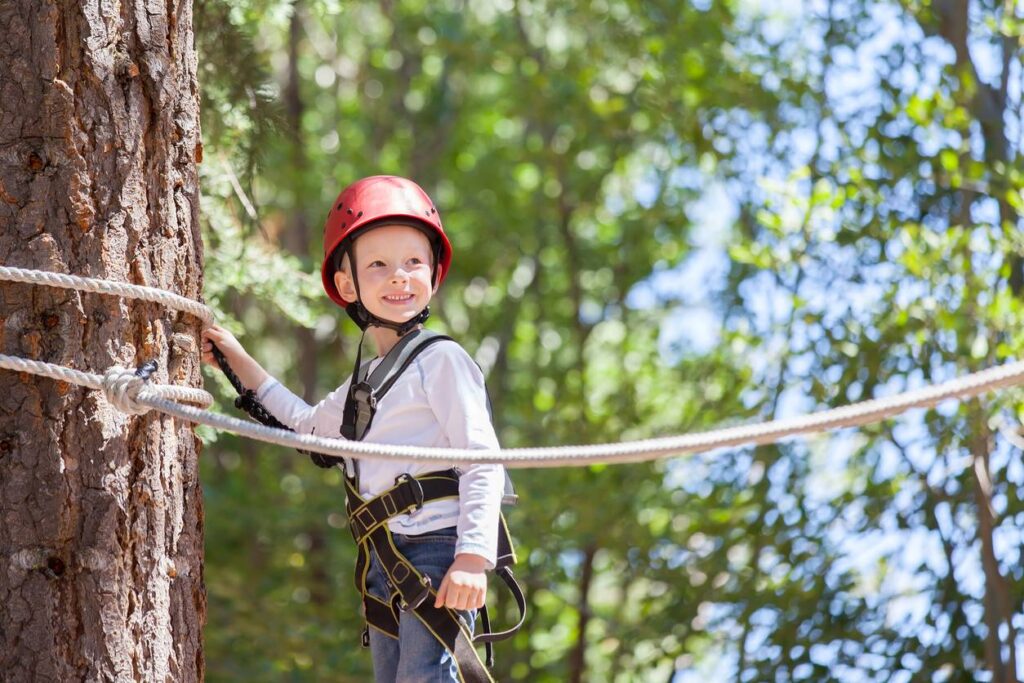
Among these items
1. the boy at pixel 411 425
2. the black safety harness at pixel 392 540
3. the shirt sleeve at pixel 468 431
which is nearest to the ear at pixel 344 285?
the boy at pixel 411 425

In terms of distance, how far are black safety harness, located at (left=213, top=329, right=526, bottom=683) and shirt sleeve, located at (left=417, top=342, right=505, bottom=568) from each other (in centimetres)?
7

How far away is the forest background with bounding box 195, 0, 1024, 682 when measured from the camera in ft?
15.1

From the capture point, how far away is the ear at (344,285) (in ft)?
8.93

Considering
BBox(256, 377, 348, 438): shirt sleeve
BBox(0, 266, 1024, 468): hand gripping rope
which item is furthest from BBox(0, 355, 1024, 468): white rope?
BBox(256, 377, 348, 438): shirt sleeve

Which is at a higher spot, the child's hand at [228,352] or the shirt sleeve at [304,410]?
the child's hand at [228,352]

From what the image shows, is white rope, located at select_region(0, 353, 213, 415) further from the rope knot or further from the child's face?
the child's face

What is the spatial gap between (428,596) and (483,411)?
39cm

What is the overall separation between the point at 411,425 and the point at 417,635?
423 mm

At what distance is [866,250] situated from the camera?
17.1ft

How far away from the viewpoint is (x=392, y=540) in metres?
2.52

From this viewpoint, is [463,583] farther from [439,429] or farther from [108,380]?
[108,380]

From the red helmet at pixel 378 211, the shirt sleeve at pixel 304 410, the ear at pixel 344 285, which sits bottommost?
the shirt sleeve at pixel 304 410

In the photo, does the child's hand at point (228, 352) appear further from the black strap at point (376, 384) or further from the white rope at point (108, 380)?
the white rope at point (108, 380)

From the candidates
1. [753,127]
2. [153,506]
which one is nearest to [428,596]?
[153,506]
